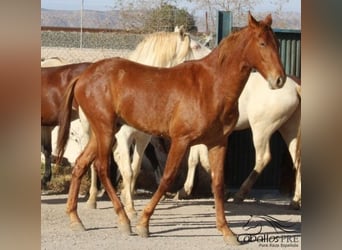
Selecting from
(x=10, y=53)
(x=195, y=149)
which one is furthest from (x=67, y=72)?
(x=10, y=53)

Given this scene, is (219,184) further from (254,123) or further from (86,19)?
(86,19)

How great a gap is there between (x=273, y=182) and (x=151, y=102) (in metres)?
2.80

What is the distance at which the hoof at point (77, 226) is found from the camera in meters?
5.58

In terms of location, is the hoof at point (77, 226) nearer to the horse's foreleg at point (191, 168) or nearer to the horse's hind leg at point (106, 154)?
the horse's hind leg at point (106, 154)

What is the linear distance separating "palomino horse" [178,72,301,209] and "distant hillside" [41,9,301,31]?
0.56 m

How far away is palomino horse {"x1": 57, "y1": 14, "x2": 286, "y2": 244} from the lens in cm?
509

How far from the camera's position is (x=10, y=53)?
12.3 feet

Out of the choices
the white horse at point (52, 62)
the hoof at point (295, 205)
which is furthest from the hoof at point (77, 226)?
the white horse at point (52, 62)

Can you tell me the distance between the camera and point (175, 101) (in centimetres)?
529

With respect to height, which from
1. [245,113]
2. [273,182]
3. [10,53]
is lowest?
[273,182]

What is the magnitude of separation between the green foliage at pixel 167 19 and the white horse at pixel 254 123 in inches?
21.7

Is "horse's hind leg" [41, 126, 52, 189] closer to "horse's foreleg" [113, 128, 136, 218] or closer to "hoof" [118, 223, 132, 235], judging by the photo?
"horse's foreleg" [113, 128, 136, 218]

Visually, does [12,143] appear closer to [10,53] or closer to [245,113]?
[10,53]

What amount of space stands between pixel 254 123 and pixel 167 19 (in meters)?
1.44
